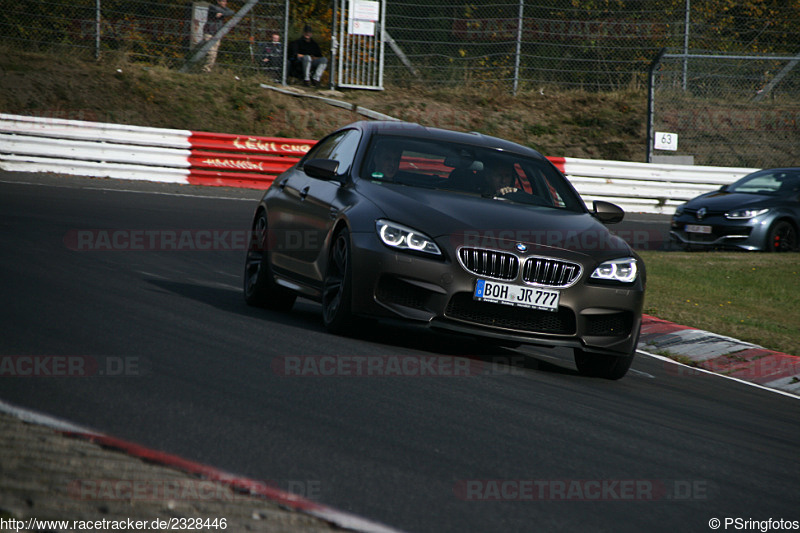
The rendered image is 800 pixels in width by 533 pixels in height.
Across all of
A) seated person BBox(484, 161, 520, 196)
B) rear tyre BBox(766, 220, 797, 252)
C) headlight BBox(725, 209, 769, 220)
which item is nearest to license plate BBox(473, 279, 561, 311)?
seated person BBox(484, 161, 520, 196)

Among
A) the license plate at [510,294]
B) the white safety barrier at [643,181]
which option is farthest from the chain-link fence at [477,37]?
the license plate at [510,294]

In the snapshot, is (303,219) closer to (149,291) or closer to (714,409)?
(149,291)

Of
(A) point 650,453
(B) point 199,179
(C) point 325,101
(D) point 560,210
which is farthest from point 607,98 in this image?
(A) point 650,453

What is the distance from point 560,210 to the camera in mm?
8312

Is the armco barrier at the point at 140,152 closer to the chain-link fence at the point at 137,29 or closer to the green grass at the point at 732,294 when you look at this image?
the chain-link fence at the point at 137,29

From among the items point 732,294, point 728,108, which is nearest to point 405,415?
point 732,294

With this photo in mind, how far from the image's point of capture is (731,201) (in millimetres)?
18078

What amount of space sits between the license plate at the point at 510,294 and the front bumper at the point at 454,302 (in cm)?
4

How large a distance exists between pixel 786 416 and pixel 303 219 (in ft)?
12.2

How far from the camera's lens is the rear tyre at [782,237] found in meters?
17.8

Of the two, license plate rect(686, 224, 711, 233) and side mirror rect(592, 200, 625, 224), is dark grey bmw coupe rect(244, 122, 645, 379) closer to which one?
side mirror rect(592, 200, 625, 224)

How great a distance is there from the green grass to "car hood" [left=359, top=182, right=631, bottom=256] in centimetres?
325

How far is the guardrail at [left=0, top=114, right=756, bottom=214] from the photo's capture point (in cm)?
2012

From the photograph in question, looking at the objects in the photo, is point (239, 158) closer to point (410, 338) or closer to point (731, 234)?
point (731, 234)
